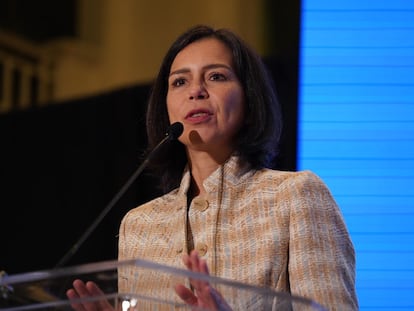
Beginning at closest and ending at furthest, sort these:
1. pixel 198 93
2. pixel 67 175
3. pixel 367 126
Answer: pixel 198 93 < pixel 367 126 < pixel 67 175

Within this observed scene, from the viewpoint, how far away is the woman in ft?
5.94

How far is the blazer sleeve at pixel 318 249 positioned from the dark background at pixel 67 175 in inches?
73.7

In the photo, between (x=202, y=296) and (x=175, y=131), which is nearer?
(x=202, y=296)

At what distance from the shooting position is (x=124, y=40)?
17.7ft

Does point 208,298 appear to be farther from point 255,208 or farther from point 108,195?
point 108,195

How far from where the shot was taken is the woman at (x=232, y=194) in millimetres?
1810

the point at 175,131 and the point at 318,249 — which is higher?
the point at 175,131

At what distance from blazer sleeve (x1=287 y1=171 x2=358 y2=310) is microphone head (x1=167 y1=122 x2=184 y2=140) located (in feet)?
0.83

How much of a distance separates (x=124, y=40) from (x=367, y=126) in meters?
2.79

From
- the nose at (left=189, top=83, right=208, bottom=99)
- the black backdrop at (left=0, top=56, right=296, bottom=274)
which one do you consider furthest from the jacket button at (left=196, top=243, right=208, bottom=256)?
the black backdrop at (left=0, top=56, right=296, bottom=274)

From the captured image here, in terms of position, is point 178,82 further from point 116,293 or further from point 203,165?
point 116,293

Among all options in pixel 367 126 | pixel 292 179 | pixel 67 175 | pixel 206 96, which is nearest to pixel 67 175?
pixel 67 175

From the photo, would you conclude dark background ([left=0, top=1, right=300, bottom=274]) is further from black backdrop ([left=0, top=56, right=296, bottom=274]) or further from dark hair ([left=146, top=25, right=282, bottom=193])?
dark hair ([left=146, top=25, right=282, bottom=193])

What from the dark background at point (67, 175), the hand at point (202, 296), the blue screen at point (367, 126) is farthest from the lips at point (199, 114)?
the dark background at point (67, 175)
